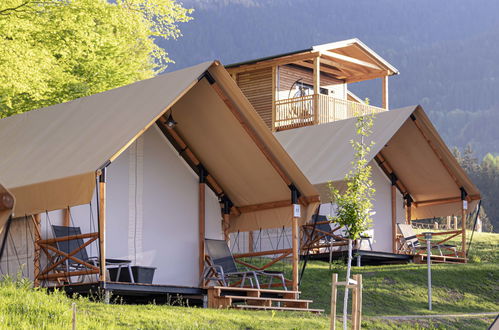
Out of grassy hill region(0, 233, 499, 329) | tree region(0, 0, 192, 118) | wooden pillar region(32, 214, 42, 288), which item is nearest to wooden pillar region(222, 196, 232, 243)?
grassy hill region(0, 233, 499, 329)

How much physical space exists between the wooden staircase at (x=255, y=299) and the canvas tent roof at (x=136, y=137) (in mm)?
1340

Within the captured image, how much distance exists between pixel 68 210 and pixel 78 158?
4.44ft

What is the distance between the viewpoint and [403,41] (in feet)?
519

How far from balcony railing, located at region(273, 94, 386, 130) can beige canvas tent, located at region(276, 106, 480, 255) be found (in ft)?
15.2

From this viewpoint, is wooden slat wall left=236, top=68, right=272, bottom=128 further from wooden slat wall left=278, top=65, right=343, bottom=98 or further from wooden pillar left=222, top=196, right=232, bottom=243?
wooden pillar left=222, top=196, right=232, bottom=243

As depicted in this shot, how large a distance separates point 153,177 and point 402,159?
24.2ft

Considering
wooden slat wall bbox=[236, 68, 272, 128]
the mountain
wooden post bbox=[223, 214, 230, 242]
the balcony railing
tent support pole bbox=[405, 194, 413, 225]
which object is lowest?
wooden post bbox=[223, 214, 230, 242]

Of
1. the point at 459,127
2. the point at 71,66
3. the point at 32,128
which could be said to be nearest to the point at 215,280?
the point at 32,128

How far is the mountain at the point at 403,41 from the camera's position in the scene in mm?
134000

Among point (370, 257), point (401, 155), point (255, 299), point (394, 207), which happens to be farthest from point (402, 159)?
point (255, 299)

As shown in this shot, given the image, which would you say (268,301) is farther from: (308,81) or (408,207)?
(308,81)

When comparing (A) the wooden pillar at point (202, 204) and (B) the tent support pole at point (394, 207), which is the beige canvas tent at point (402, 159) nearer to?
(B) the tent support pole at point (394, 207)

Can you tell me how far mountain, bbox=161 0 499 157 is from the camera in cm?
13400

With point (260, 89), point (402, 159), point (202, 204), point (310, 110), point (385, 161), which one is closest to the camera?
point (202, 204)
